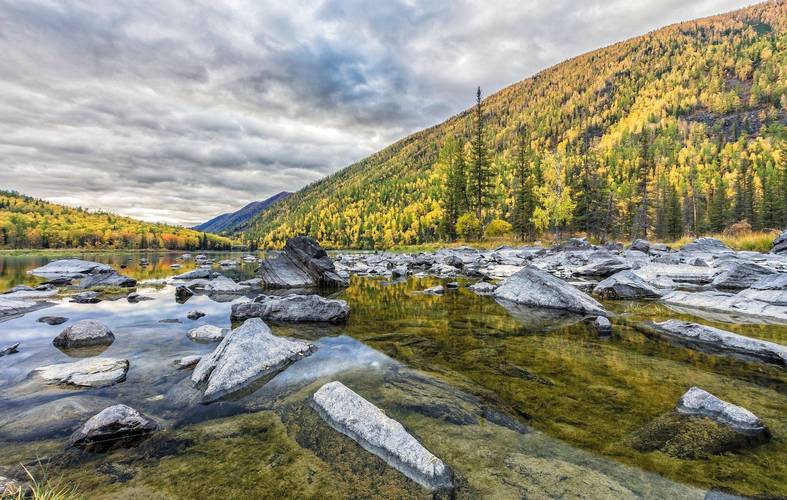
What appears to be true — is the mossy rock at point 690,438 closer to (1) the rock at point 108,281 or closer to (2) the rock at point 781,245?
(1) the rock at point 108,281

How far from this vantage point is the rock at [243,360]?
199 inches

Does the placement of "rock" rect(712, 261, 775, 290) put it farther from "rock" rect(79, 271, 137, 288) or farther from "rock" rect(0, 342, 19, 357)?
"rock" rect(79, 271, 137, 288)

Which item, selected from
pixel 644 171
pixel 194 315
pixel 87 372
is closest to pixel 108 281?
pixel 194 315

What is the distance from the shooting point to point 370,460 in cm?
324

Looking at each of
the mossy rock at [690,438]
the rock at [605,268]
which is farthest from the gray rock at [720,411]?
the rock at [605,268]

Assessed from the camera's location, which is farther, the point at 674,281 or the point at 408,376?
the point at 674,281

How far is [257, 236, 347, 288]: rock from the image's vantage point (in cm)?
1881

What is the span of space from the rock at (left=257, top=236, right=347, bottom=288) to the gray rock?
1595cm

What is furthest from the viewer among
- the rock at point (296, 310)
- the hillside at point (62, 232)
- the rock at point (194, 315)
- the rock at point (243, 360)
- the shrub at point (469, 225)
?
the hillside at point (62, 232)

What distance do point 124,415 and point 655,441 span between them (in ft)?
18.8

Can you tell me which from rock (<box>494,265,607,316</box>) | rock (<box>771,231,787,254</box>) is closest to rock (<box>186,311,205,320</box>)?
rock (<box>494,265,607,316</box>)

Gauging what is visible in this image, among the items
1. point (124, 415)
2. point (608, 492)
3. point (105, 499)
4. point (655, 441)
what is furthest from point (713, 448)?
point (124, 415)

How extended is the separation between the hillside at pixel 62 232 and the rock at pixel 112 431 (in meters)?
161

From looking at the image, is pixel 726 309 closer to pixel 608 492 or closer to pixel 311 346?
pixel 608 492
